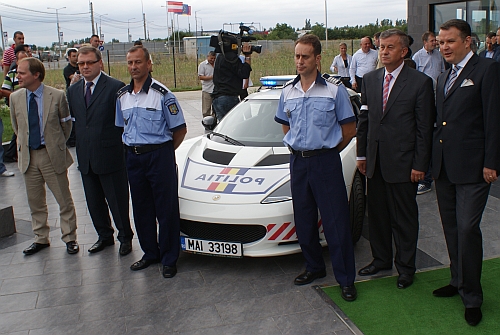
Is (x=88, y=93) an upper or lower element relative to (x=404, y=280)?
upper

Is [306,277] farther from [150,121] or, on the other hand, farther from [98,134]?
[98,134]

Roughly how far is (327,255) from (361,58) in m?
7.31

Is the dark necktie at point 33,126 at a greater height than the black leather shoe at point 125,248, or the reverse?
the dark necktie at point 33,126

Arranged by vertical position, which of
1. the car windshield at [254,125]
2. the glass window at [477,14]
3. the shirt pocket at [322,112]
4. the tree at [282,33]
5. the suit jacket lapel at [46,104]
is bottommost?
the car windshield at [254,125]

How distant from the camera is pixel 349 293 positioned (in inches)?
156

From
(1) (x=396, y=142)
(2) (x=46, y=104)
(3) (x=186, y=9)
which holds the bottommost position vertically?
(1) (x=396, y=142)

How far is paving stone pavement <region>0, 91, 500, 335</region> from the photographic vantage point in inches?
146

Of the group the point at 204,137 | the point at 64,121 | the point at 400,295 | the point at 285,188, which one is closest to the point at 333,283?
the point at 400,295

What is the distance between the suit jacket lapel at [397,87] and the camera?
3.93 meters

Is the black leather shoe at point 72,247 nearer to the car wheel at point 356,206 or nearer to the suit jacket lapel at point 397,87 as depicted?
the car wheel at point 356,206

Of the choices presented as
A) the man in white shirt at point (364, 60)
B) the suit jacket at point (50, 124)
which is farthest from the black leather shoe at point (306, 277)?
the man in white shirt at point (364, 60)

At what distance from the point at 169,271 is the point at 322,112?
1.94 metres

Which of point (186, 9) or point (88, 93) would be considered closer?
point (88, 93)

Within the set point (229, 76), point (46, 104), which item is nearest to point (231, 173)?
point (46, 104)
